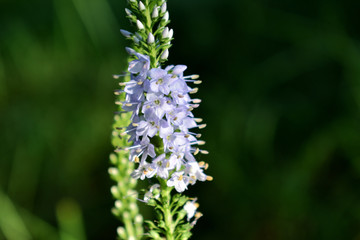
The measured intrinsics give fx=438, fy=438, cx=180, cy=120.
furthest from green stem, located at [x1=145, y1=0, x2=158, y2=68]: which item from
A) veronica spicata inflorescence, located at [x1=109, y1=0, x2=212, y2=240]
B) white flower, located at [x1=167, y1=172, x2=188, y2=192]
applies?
white flower, located at [x1=167, y1=172, x2=188, y2=192]

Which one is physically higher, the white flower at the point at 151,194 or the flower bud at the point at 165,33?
the flower bud at the point at 165,33

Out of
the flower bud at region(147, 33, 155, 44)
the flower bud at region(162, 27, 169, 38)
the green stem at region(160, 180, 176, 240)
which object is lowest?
the green stem at region(160, 180, 176, 240)

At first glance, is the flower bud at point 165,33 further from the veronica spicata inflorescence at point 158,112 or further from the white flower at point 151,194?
the white flower at point 151,194

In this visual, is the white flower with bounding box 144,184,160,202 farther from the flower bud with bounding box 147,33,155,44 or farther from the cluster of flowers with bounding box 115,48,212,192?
the flower bud with bounding box 147,33,155,44

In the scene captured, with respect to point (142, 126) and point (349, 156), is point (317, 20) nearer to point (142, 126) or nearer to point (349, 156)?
point (349, 156)

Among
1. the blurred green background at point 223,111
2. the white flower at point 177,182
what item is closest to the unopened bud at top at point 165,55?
the white flower at point 177,182

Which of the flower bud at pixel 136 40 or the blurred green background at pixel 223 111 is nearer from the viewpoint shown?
the flower bud at pixel 136 40
